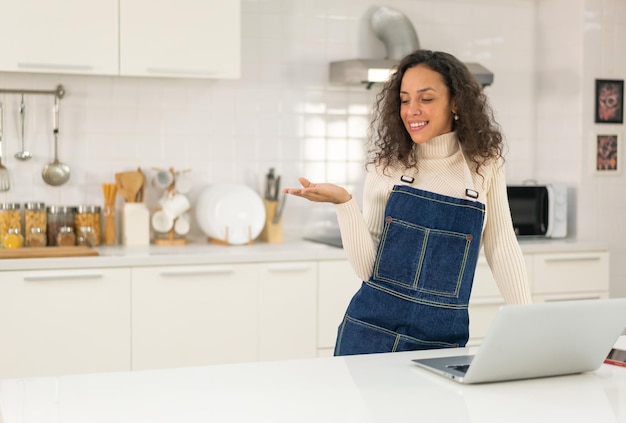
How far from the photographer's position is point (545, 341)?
167 centimetres

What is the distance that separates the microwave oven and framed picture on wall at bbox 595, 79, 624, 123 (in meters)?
0.47

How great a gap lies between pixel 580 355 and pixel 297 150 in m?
2.77

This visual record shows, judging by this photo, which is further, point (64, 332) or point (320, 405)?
point (64, 332)

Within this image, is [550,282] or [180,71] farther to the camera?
[550,282]

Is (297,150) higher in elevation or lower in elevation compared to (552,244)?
higher

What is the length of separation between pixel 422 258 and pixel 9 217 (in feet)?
7.37

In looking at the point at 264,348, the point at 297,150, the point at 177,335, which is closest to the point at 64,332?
the point at 177,335

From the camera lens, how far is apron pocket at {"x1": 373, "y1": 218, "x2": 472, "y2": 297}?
2.30 meters

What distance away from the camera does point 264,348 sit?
146 inches

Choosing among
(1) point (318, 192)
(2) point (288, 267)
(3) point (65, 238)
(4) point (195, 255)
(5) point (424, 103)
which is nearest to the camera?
(1) point (318, 192)

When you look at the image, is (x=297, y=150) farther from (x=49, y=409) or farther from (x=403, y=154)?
(x=49, y=409)

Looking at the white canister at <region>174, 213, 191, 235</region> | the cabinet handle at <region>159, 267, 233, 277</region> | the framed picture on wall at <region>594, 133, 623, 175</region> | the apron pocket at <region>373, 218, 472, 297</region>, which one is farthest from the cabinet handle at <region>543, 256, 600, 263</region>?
the apron pocket at <region>373, 218, 472, 297</region>

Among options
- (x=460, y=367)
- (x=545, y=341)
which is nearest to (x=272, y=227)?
(x=460, y=367)

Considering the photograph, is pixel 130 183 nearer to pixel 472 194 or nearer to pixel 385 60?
pixel 385 60
